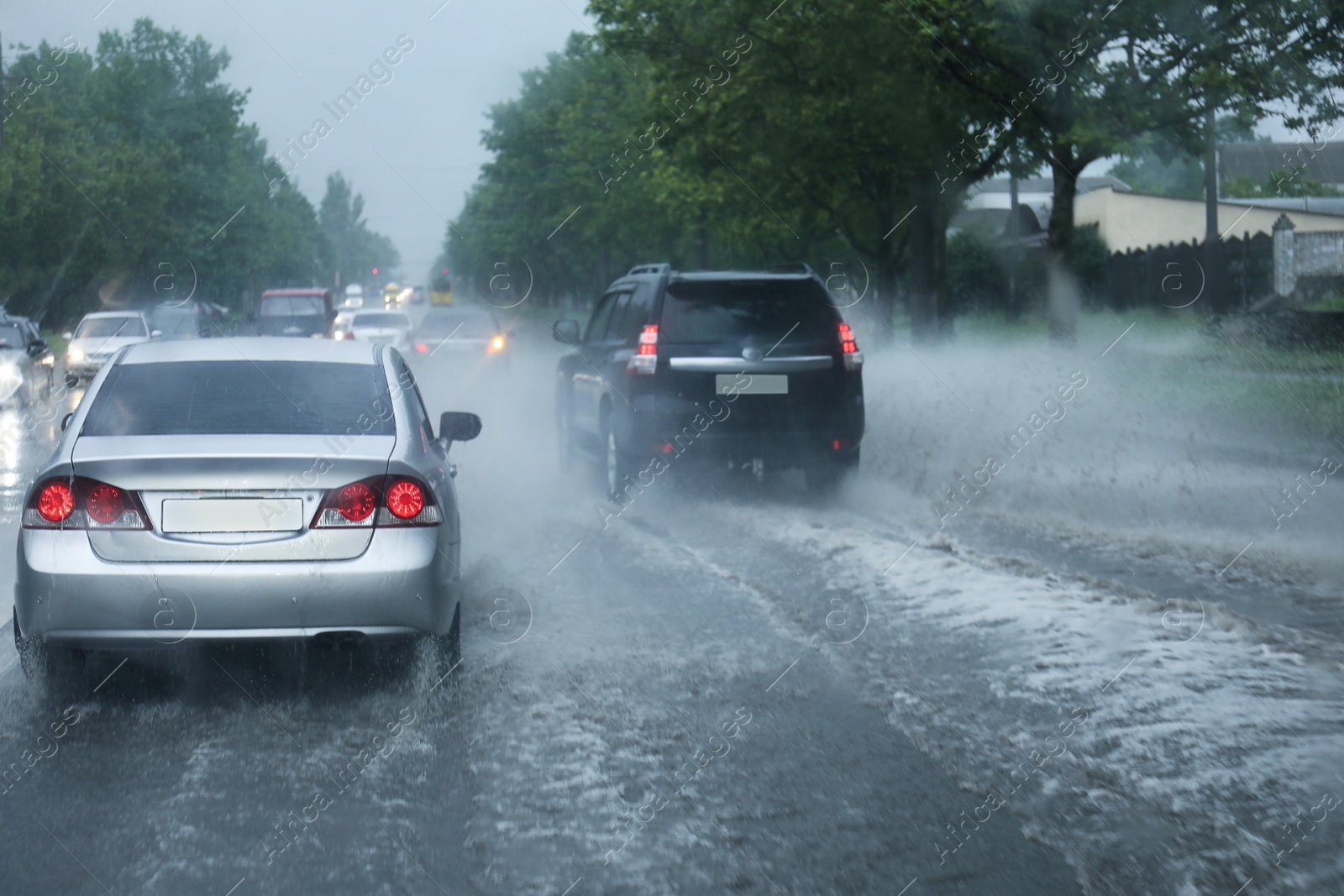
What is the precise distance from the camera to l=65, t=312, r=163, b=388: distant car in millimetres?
29641

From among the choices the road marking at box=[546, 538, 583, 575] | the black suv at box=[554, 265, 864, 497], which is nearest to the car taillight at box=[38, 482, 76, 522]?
the road marking at box=[546, 538, 583, 575]

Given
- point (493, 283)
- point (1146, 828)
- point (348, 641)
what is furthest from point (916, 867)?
point (493, 283)

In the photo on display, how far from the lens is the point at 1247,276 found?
34.5m

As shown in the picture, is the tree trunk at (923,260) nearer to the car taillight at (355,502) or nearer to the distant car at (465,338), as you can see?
the distant car at (465,338)

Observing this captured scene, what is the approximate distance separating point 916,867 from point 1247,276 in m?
33.3

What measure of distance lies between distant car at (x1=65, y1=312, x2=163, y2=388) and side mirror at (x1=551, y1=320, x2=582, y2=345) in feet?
58.4

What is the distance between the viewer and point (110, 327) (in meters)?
31.0

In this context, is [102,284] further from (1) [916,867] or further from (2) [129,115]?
(1) [916,867]

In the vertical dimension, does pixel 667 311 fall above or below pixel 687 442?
above

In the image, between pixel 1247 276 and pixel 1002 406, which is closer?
pixel 1002 406

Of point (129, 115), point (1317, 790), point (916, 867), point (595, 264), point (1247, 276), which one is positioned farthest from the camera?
point (595, 264)

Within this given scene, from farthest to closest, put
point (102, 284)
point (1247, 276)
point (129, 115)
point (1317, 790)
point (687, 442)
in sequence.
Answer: point (129, 115)
point (102, 284)
point (1247, 276)
point (687, 442)
point (1317, 790)

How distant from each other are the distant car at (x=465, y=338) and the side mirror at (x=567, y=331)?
17.7 meters

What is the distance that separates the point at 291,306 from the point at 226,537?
32.7m
